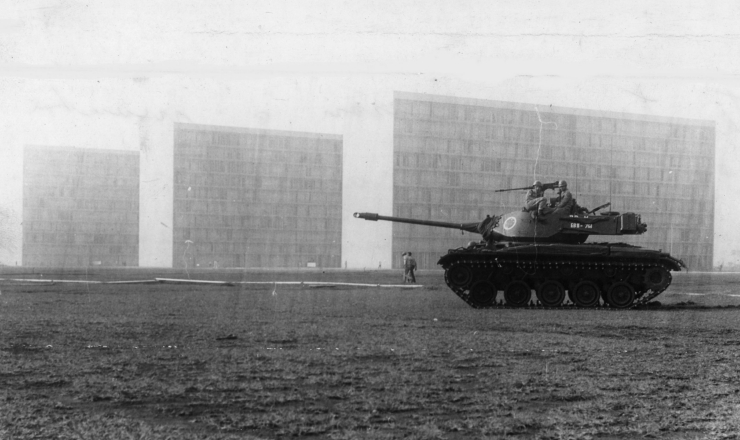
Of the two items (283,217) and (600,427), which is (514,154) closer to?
(283,217)

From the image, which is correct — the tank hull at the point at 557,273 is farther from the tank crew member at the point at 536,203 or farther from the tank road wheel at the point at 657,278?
the tank crew member at the point at 536,203

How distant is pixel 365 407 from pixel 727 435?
2241mm

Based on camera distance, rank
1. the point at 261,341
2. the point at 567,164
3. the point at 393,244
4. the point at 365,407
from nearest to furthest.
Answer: the point at 365,407, the point at 261,341, the point at 567,164, the point at 393,244

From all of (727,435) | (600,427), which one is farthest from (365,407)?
(727,435)

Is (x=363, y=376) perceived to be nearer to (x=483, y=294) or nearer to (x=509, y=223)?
(x=483, y=294)

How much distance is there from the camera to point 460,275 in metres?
13.0

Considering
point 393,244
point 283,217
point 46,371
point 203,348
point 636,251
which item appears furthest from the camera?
point 393,244

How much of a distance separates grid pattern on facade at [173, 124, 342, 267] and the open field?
8463mm

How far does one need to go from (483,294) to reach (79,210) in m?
24.5

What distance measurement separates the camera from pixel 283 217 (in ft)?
81.8

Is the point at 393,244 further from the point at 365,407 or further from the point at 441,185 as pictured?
the point at 365,407

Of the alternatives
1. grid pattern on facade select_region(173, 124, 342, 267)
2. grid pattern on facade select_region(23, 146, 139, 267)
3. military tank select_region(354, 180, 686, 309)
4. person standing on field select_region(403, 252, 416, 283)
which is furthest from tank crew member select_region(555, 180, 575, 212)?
grid pattern on facade select_region(23, 146, 139, 267)

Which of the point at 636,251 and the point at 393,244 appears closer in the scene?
the point at 636,251

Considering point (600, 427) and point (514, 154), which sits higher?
point (514, 154)
